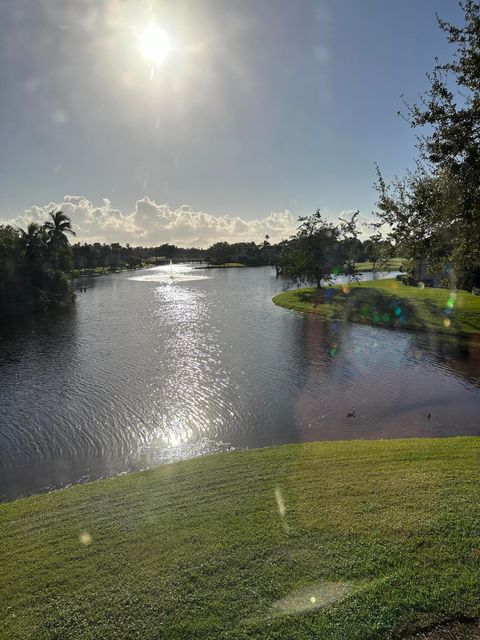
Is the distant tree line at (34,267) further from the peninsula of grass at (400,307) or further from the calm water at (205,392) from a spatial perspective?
the peninsula of grass at (400,307)

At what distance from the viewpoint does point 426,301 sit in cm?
4659

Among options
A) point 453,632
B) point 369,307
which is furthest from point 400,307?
point 453,632

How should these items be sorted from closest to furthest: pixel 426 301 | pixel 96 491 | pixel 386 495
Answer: pixel 386 495, pixel 96 491, pixel 426 301

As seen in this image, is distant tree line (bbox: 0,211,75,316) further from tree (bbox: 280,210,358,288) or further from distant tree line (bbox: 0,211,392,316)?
tree (bbox: 280,210,358,288)

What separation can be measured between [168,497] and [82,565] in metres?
2.76

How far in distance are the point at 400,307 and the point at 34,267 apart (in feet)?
177

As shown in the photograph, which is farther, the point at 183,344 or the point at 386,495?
the point at 183,344

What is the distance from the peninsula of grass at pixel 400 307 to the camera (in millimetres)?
36969

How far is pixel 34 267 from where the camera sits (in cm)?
6103

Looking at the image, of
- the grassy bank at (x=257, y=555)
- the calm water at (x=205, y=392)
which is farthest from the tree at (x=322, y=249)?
the grassy bank at (x=257, y=555)

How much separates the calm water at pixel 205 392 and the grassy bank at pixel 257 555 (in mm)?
5279

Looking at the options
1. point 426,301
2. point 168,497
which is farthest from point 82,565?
point 426,301

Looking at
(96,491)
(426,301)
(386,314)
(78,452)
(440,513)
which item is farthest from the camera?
(426,301)

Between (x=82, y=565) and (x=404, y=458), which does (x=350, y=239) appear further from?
(x=82, y=565)
